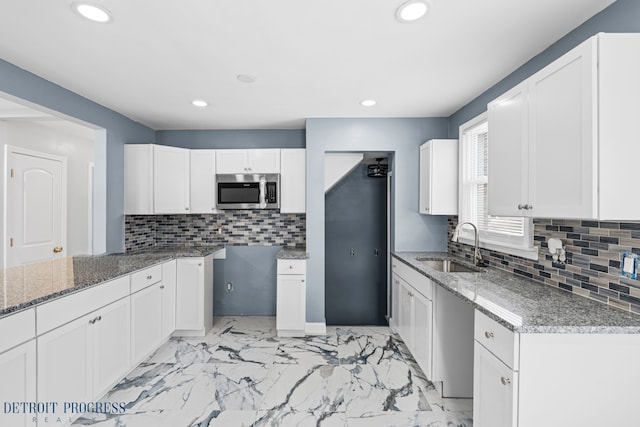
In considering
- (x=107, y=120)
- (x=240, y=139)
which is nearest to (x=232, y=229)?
(x=240, y=139)

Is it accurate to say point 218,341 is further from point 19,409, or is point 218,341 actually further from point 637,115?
point 637,115

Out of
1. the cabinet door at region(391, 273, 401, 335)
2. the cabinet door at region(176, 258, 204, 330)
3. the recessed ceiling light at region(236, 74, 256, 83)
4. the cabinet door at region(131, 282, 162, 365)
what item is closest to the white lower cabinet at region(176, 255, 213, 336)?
the cabinet door at region(176, 258, 204, 330)

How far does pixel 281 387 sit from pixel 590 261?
2124mm

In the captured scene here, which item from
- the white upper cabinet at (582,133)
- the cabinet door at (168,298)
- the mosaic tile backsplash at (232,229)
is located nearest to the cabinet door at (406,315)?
the white upper cabinet at (582,133)

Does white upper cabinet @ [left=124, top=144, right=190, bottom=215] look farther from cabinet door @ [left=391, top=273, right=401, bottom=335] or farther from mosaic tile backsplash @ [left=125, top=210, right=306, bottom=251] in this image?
cabinet door @ [left=391, top=273, right=401, bottom=335]

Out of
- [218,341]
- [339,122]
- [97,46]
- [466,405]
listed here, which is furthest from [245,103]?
[466,405]

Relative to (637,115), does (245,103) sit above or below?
above

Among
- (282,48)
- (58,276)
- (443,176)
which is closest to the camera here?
(282,48)

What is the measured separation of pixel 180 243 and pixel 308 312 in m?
1.86

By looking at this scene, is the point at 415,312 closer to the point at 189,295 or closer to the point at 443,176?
the point at 443,176

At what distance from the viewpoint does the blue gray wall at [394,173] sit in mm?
3477

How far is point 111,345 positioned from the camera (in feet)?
7.34

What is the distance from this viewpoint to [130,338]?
248cm

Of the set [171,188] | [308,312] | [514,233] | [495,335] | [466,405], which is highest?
[171,188]
